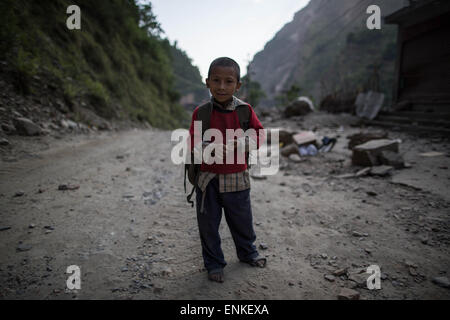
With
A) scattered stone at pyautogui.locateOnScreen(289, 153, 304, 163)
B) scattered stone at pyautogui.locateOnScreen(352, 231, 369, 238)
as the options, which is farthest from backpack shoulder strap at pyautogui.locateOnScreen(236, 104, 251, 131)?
scattered stone at pyautogui.locateOnScreen(289, 153, 304, 163)

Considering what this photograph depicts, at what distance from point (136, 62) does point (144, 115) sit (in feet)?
16.2

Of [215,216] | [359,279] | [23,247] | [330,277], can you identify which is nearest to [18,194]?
[23,247]

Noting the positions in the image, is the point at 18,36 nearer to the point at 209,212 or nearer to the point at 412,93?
the point at 209,212

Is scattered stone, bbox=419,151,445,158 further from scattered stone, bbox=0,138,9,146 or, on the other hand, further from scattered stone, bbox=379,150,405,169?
scattered stone, bbox=0,138,9,146

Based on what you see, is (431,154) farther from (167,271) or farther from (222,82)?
(167,271)

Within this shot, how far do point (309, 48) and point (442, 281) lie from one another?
85.3 metres

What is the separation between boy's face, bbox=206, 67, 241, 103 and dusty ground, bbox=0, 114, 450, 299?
1.27 meters

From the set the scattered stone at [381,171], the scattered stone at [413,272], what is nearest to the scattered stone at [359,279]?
the scattered stone at [413,272]

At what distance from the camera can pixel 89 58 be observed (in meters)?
9.51

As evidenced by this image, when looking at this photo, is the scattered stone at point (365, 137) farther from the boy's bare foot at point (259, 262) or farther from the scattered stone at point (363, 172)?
the boy's bare foot at point (259, 262)

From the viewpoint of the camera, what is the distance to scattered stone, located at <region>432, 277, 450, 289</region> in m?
1.67

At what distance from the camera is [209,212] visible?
1.75 metres

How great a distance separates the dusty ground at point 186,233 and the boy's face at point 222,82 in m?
1.27
